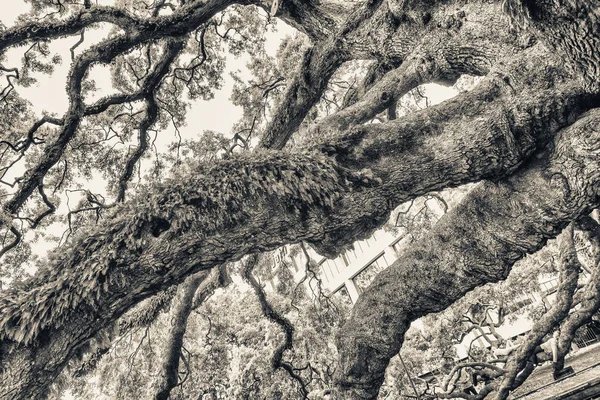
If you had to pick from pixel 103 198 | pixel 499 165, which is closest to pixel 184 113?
pixel 103 198

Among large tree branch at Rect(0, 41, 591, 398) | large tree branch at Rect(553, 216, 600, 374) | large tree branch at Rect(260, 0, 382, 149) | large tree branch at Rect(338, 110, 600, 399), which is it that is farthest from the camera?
large tree branch at Rect(260, 0, 382, 149)

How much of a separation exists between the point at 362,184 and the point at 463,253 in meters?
1.57

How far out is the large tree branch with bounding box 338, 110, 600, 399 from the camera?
11.3ft

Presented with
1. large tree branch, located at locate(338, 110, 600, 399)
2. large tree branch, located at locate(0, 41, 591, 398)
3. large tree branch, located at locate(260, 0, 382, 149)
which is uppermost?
large tree branch, located at locate(260, 0, 382, 149)

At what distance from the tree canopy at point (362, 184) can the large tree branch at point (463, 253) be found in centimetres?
2

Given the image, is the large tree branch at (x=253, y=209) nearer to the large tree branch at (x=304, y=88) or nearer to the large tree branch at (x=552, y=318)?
the large tree branch at (x=304, y=88)

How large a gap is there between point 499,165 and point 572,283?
3.19 meters

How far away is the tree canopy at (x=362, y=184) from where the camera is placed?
241 cm

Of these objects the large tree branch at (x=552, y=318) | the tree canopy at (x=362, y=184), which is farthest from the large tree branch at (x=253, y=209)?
the large tree branch at (x=552, y=318)

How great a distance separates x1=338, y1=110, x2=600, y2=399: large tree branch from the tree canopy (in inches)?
0.6

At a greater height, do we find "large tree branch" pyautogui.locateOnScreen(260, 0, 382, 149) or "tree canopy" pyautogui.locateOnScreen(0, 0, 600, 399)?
"large tree branch" pyautogui.locateOnScreen(260, 0, 382, 149)

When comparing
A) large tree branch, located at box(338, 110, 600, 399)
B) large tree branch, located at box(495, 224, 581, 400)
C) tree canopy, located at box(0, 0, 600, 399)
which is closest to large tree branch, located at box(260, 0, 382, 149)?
tree canopy, located at box(0, 0, 600, 399)

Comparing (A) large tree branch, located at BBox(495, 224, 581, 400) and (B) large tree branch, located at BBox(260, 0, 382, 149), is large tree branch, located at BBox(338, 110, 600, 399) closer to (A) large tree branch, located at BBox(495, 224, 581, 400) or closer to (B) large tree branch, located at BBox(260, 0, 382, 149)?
(A) large tree branch, located at BBox(495, 224, 581, 400)

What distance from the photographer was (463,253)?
3939 mm
